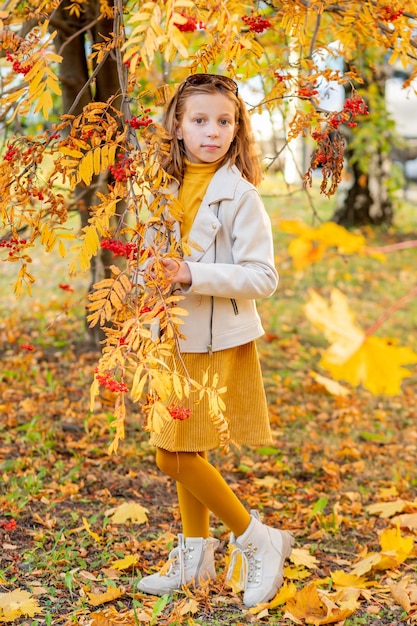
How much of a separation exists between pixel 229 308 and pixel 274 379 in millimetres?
2525

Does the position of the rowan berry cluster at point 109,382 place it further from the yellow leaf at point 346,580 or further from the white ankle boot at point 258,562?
the yellow leaf at point 346,580

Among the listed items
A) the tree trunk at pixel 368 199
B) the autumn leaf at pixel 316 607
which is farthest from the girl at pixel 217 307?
the tree trunk at pixel 368 199

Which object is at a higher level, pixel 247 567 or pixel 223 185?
pixel 223 185

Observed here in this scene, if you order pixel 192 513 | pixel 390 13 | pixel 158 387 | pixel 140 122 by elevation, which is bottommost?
pixel 192 513

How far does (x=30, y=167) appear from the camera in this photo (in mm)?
2123

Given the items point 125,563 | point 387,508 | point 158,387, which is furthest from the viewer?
point 387,508

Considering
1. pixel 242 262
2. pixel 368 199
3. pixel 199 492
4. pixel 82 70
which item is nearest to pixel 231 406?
pixel 199 492

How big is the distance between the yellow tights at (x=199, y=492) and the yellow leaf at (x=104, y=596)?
0.29 meters

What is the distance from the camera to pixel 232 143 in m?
2.46

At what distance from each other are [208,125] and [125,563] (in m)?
1.43

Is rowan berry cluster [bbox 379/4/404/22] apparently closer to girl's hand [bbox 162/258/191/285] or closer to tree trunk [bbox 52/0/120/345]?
girl's hand [bbox 162/258/191/285]

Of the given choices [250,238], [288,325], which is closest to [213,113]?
[250,238]

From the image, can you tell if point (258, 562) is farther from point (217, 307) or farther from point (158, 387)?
point (158, 387)

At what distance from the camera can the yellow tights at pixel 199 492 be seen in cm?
241
